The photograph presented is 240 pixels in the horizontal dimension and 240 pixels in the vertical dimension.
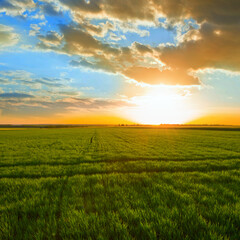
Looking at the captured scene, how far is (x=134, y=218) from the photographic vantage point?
3588 millimetres

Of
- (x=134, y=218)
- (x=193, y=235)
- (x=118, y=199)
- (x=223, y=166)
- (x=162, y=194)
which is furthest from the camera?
(x=223, y=166)

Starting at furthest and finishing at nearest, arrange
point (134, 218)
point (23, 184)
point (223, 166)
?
point (223, 166)
point (23, 184)
point (134, 218)

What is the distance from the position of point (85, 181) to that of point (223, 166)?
9.62m

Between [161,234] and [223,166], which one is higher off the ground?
[161,234]

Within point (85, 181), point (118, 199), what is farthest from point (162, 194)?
point (85, 181)

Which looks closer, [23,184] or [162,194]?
[162,194]

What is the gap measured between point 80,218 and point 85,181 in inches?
129

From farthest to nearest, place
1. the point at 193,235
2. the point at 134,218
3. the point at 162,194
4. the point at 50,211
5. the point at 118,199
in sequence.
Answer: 1. the point at 162,194
2. the point at 118,199
3. the point at 50,211
4. the point at 134,218
5. the point at 193,235

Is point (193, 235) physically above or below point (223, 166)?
above

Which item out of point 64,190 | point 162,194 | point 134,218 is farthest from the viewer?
point 64,190

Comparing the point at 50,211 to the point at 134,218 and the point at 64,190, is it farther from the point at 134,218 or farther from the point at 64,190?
the point at 134,218

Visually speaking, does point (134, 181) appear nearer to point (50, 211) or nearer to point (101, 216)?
point (101, 216)

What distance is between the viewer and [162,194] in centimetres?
511

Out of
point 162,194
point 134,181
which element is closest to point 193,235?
point 162,194
